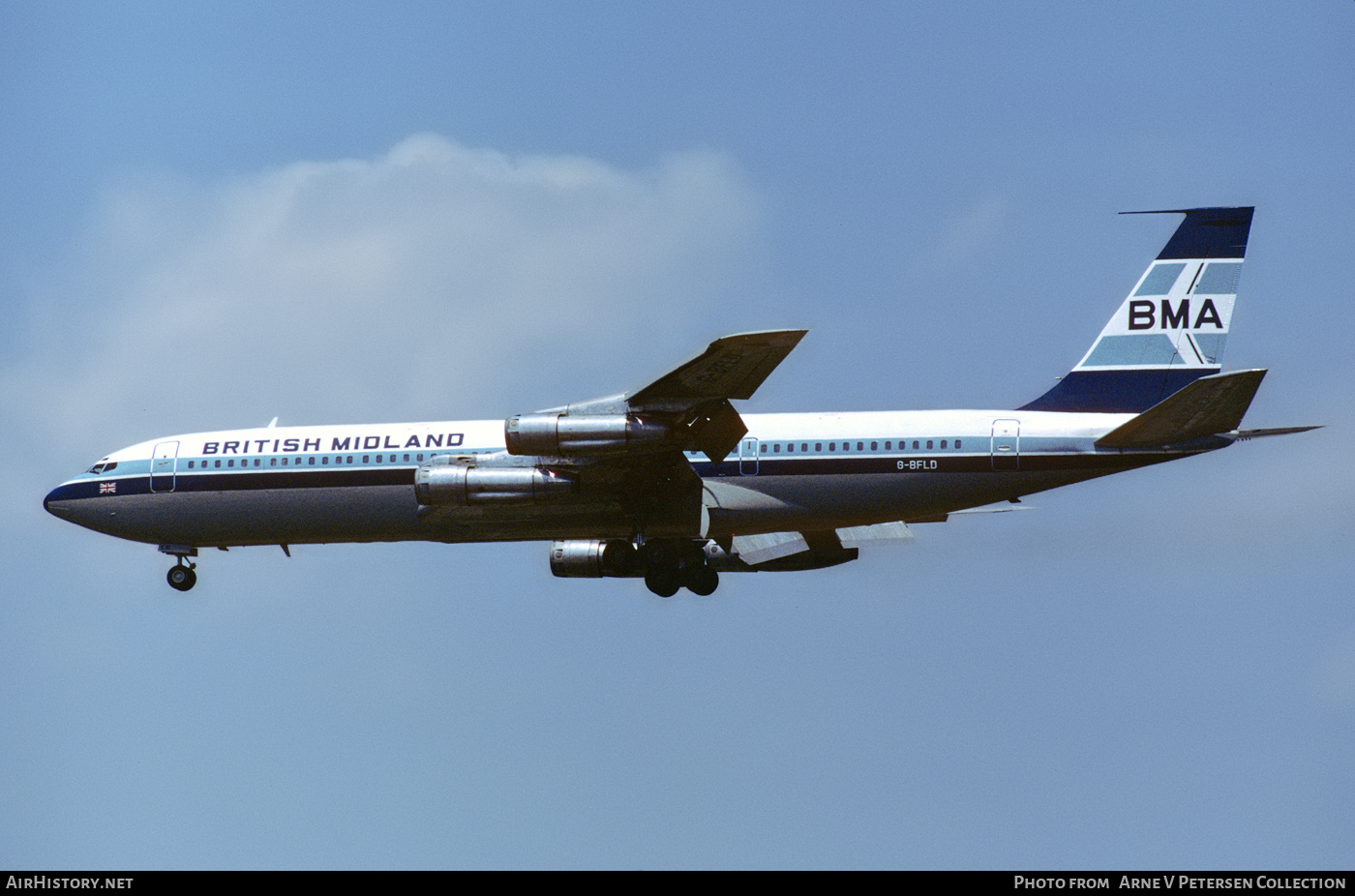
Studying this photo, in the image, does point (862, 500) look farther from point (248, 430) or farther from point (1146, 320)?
point (248, 430)

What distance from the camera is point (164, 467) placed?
36531 mm

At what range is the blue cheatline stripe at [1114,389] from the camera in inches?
1330

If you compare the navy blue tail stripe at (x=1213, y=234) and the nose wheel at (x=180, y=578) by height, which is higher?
the navy blue tail stripe at (x=1213, y=234)

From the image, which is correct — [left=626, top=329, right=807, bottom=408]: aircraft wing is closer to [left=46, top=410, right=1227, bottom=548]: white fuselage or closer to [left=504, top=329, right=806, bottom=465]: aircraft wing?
[left=504, top=329, right=806, bottom=465]: aircraft wing

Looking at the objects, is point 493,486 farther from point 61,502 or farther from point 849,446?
point 61,502

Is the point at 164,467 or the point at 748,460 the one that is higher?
the point at 164,467

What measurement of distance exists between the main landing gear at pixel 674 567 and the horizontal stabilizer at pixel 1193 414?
325 inches

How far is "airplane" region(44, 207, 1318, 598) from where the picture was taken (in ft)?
103

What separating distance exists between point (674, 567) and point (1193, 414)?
34.7ft

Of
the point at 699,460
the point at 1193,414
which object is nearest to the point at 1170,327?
the point at 1193,414

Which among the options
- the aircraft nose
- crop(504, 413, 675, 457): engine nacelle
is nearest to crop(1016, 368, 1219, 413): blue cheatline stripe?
crop(504, 413, 675, 457): engine nacelle

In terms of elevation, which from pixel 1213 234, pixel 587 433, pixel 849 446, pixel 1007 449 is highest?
pixel 1213 234

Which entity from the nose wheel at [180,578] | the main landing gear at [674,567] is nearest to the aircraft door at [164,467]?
the nose wheel at [180,578]

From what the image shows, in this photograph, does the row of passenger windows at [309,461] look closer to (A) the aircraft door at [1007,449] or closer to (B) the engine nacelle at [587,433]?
(B) the engine nacelle at [587,433]
